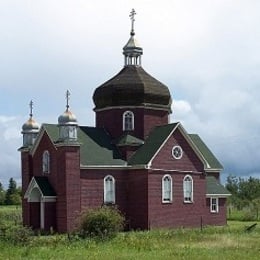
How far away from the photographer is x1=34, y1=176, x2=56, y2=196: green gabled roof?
44.6m

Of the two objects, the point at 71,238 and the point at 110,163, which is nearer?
the point at 71,238

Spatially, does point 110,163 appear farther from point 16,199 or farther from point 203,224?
point 16,199

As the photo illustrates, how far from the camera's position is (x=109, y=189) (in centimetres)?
4562

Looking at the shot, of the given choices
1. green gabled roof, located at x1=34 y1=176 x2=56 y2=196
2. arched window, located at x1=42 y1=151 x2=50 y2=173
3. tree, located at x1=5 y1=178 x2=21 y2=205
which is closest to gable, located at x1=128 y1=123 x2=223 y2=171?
arched window, located at x1=42 y1=151 x2=50 y2=173

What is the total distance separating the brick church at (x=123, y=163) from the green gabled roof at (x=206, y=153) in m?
5.40

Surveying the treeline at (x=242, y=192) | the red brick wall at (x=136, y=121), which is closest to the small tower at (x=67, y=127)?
the red brick wall at (x=136, y=121)

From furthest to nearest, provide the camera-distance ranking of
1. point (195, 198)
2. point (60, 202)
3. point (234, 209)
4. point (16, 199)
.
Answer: point (16, 199)
point (234, 209)
point (195, 198)
point (60, 202)

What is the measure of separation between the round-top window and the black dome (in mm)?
3914

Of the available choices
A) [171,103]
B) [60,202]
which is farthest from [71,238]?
[171,103]

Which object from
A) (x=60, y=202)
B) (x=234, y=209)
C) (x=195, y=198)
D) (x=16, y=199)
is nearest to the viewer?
(x=60, y=202)

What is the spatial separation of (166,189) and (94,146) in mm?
5629

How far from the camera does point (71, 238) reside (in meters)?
33.1

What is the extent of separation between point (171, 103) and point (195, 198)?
747cm

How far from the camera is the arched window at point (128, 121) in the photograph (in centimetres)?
4859
